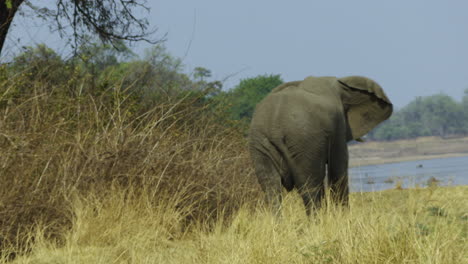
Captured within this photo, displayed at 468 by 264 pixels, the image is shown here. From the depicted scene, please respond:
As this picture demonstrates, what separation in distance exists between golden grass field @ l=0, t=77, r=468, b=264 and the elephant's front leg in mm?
328

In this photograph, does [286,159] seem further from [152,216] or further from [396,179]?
[396,179]

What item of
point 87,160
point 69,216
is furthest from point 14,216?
point 87,160

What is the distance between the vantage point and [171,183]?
7230 millimetres

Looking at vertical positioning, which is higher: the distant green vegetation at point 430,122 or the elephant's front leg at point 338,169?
the distant green vegetation at point 430,122

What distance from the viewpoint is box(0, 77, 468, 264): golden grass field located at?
458cm

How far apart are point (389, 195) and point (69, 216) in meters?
5.90

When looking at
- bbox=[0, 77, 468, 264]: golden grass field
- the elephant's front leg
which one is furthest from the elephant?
bbox=[0, 77, 468, 264]: golden grass field

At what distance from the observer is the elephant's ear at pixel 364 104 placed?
744 cm

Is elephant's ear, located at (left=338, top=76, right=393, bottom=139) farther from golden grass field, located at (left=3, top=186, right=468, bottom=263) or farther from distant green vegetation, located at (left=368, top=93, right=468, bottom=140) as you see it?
distant green vegetation, located at (left=368, top=93, right=468, bottom=140)

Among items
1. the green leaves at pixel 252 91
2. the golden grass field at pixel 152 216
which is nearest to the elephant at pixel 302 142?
the golden grass field at pixel 152 216

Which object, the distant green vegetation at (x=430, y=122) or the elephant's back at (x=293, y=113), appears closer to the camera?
the elephant's back at (x=293, y=113)

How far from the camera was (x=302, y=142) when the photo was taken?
661cm

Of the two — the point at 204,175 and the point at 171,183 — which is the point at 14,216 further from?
the point at 204,175

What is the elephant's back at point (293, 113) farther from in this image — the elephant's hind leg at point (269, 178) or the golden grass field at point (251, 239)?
the golden grass field at point (251, 239)
